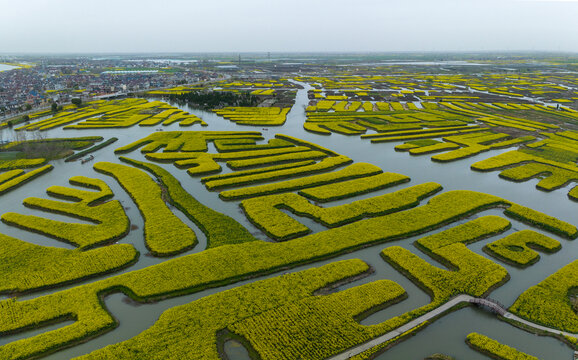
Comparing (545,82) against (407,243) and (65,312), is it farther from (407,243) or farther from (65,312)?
(65,312)

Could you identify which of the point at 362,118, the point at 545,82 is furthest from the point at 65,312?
the point at 545,82

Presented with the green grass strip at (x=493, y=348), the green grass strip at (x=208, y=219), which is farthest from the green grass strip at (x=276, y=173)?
the green grass strip at (x=493, y=348)

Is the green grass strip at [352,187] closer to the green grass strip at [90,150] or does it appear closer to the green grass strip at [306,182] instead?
the green grass strip at [306,182]

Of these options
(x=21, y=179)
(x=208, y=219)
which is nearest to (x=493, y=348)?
(x=208, y=219)

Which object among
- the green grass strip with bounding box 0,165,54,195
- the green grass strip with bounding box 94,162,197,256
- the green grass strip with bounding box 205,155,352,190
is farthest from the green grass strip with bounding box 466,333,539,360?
the green grass strip with bounding box 0,165,54,195

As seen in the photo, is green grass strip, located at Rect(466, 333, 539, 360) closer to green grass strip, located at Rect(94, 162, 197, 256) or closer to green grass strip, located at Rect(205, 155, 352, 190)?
green grass strip, located at Rect(94, 162, 197, 256)

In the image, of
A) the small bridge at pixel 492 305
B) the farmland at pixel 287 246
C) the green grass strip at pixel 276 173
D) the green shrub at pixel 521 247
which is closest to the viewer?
the farmland at pixel 287 246
